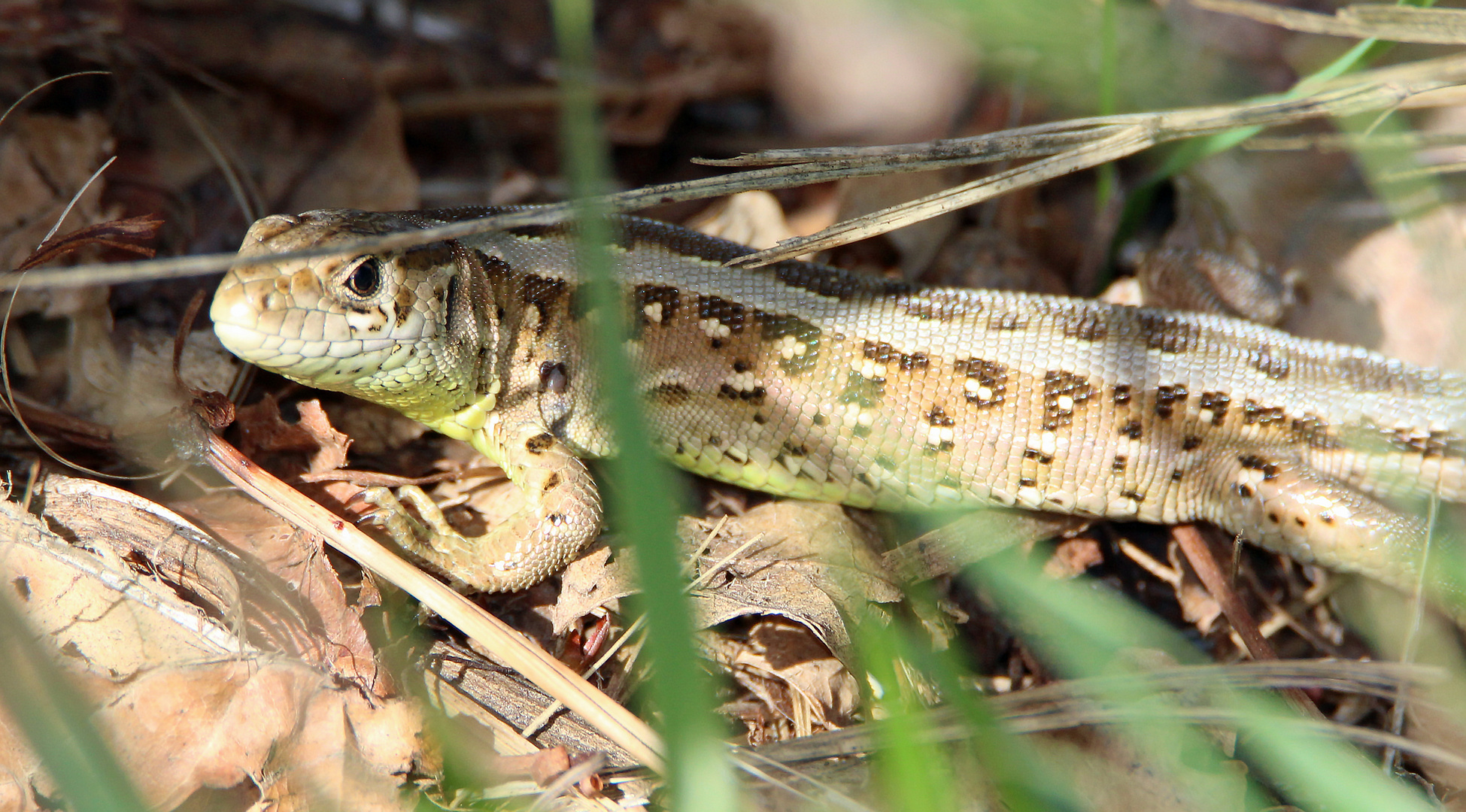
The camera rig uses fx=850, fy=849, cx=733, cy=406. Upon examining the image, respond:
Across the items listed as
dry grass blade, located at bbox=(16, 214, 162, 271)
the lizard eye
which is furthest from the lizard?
dry grass blade, located at bbox=(16, 214, 162, 271)

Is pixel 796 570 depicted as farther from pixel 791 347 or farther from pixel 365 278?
pixel 365 278

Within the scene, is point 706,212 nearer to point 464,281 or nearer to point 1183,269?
point 464,281

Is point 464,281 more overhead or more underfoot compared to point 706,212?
more underfoot

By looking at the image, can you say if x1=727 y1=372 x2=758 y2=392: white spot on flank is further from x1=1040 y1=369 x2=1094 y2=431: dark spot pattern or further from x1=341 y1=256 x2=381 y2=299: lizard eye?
x1=341 y1=256 x2=381 y2=299: lizard eye

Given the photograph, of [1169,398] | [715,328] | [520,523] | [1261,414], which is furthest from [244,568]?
[1261,414]

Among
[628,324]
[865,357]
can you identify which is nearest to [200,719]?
[628,324]

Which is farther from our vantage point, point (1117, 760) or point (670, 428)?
point (670, 428)
